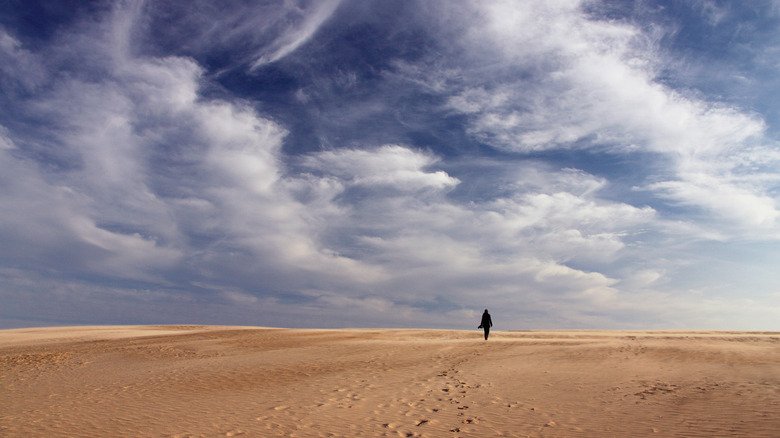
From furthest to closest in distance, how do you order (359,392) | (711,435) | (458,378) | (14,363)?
(14,363)
(458,378)
(359,392)
(711,435)

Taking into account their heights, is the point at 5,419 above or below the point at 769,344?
below

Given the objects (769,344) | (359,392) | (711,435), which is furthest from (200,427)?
(769,344)

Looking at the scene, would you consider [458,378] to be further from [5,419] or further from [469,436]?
[5,419]

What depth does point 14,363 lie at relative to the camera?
2247cm

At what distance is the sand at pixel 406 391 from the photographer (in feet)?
34.9

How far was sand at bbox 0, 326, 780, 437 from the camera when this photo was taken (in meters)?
10.6

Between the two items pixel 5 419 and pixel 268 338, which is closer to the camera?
pixel 5 419

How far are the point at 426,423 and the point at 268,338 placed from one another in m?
23.9

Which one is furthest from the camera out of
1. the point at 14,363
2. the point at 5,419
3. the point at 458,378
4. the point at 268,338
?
the point at 268,338

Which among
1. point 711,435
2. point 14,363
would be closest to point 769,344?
point 711,435

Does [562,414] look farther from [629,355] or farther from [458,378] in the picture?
[629,355]

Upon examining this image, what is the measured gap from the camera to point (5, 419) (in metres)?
12.2

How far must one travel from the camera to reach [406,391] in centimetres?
1441

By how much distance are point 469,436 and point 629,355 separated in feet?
48.0
